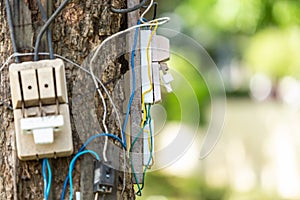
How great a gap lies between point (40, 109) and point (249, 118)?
12.4m

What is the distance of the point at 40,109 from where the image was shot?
5.79 ft

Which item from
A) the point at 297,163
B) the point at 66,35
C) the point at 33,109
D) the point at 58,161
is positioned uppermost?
the point at 66,35

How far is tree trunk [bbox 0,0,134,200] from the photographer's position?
6.01 feet

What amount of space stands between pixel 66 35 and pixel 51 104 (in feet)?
0.58

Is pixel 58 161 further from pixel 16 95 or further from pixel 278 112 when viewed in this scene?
pixel 278 112

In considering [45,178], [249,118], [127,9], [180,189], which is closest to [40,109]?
[45,178]

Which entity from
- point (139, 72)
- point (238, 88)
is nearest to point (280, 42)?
point (238, 88)

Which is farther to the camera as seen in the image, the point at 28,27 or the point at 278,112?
the point at 278,112

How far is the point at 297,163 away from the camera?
12.0m

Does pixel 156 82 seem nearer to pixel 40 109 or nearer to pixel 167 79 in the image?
pixel 167 79

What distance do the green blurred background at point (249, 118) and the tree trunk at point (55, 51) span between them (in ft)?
20.9

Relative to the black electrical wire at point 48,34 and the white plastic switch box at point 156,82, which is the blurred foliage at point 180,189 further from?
the black electrical wire at point 48,34

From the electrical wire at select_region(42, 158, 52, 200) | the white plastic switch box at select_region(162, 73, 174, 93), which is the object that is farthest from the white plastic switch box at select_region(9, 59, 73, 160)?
the white plastic switch box at select_region(162, 73, 174, 93)

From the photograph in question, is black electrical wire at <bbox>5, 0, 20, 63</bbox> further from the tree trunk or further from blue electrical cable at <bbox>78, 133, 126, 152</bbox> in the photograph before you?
blue electrical cable at <bbox>78, 133, 126, 152</bbox>
